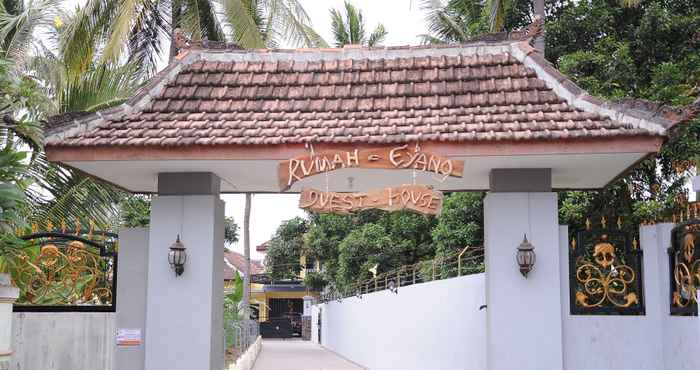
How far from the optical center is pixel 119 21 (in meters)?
14.7

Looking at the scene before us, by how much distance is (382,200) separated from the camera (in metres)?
7.18

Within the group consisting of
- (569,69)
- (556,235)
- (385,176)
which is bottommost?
(556,235)

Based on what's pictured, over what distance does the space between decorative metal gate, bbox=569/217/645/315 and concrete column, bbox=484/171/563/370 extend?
24 cm

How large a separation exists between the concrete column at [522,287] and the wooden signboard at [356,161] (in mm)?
933

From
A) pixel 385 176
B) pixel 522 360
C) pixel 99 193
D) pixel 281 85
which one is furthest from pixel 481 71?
pixel 99 193

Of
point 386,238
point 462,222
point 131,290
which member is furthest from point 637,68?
point 386,238

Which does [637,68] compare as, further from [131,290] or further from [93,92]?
[131,290]

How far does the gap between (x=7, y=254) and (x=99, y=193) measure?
5.73 meters

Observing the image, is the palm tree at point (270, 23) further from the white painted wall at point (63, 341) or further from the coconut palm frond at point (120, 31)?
the white painted wall at point (63, 341)

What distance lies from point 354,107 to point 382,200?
1564mm

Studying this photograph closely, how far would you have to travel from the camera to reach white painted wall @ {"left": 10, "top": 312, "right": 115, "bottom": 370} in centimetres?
850

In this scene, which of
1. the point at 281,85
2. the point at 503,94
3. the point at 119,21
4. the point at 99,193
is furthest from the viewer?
the point at 119,21

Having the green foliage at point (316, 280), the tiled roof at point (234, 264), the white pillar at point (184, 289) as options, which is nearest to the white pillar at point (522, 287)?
the white pillar at point (184, 289)

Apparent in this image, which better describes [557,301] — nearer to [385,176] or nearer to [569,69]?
[385,176]
